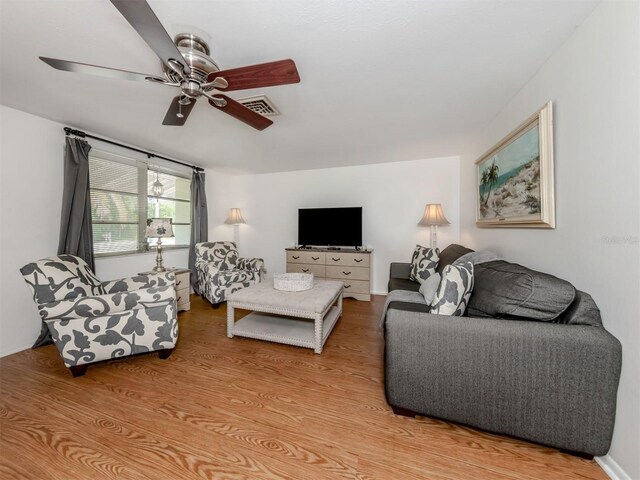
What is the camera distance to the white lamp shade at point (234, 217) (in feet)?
14.8

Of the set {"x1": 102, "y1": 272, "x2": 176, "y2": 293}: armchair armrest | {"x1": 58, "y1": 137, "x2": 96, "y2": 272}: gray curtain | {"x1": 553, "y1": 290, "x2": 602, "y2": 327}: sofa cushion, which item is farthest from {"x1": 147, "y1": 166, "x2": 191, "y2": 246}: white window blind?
{"x1": 553, "y1": 290, "x2": 602, "y2": 327}: sofa cushion

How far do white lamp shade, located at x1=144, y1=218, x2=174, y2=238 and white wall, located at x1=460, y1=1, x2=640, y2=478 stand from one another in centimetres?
375

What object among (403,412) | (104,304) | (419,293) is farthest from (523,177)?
(104,304)

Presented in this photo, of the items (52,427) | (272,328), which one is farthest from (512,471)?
(52,427)

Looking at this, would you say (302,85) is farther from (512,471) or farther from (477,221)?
(512,471)

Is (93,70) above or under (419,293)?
above

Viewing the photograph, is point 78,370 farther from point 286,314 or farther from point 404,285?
point 404,285

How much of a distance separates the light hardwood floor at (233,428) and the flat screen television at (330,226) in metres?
2.24

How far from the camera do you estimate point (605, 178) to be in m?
1.14

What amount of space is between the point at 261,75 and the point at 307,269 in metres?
3.03

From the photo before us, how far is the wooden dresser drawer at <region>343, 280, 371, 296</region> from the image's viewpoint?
3664mm

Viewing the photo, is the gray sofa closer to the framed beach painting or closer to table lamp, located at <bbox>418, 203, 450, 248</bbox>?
the framed beach painting

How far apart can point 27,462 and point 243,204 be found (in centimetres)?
415

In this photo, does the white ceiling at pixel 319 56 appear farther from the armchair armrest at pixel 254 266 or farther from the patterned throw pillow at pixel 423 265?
the armchair armrest at pixel 254 266
